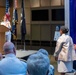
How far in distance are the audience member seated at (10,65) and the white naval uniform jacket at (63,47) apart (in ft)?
11.9

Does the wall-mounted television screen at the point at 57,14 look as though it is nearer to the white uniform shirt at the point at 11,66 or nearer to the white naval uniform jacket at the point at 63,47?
the white naval uniform jacket at the point at 63,47

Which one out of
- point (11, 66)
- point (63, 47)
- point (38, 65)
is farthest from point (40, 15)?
point (38, 65)

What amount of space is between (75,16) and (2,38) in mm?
3008

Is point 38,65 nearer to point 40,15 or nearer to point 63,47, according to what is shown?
point 63,47

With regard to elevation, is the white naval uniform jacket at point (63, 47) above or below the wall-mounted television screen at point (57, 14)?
below

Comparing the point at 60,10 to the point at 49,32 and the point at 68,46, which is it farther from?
the point at 68,46

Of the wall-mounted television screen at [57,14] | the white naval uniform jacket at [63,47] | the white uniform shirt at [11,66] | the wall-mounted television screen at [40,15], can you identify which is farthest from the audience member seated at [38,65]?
the wall-mounted television screen at [40,15]

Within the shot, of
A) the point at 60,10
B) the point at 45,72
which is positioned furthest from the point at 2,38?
the point at 60,10

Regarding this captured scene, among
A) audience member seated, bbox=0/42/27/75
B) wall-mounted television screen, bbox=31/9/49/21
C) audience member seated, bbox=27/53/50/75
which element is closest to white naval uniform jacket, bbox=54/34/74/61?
audience member seated, bbox=0/42/27/75

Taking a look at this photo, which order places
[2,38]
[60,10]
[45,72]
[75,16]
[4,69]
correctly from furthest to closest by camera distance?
[60,10] < [75,16] < [2,38] < [4,69] < [45,72]

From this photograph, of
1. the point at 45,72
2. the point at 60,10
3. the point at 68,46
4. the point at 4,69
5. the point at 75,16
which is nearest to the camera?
the point at 45,72

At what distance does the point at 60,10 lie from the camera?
15.7 meters

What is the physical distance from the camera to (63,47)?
24.3 feet

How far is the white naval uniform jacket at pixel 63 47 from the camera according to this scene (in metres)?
7.32
